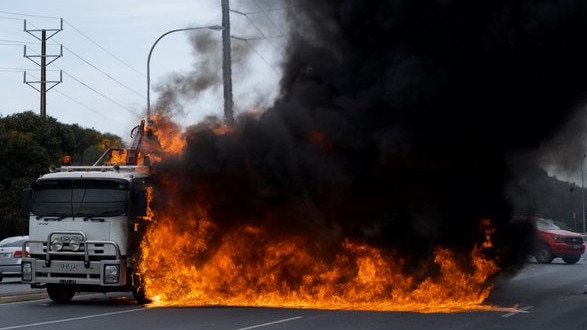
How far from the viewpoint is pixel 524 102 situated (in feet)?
53.7

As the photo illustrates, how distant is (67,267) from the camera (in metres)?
16.6

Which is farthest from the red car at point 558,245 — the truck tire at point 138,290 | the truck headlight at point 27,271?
the truck headlight at point 27,271

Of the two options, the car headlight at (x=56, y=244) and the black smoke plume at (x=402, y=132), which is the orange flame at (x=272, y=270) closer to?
the black smoke plume at (x=402, y=132)

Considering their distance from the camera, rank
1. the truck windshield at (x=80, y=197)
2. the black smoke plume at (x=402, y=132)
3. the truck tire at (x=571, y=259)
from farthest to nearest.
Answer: the truck tire at (x=571, y=259), the truck windshield at (x=80, y=197), the black smoke plume at (x=402, y=132)

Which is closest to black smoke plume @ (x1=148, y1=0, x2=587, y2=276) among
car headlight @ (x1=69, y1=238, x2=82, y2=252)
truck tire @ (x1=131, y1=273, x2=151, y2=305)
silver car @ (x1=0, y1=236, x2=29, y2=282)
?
truck tire @ (x1=131, y1=273, x2=151, y2=305)

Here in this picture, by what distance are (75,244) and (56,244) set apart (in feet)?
1.38

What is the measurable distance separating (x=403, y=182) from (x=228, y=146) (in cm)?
362

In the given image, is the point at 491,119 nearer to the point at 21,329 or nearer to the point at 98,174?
the point at 98,174

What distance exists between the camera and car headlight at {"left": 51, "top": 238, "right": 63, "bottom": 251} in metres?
16.7

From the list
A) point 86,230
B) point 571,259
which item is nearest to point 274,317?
point 86,230

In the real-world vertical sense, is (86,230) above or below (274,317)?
above

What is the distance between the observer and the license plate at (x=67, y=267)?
16.5 metres

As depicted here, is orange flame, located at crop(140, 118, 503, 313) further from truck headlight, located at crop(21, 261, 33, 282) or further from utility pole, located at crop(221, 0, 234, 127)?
utility pole, located at crop(221, 0, 234, 127)

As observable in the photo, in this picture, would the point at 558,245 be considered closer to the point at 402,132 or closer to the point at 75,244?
the point at 402,132
